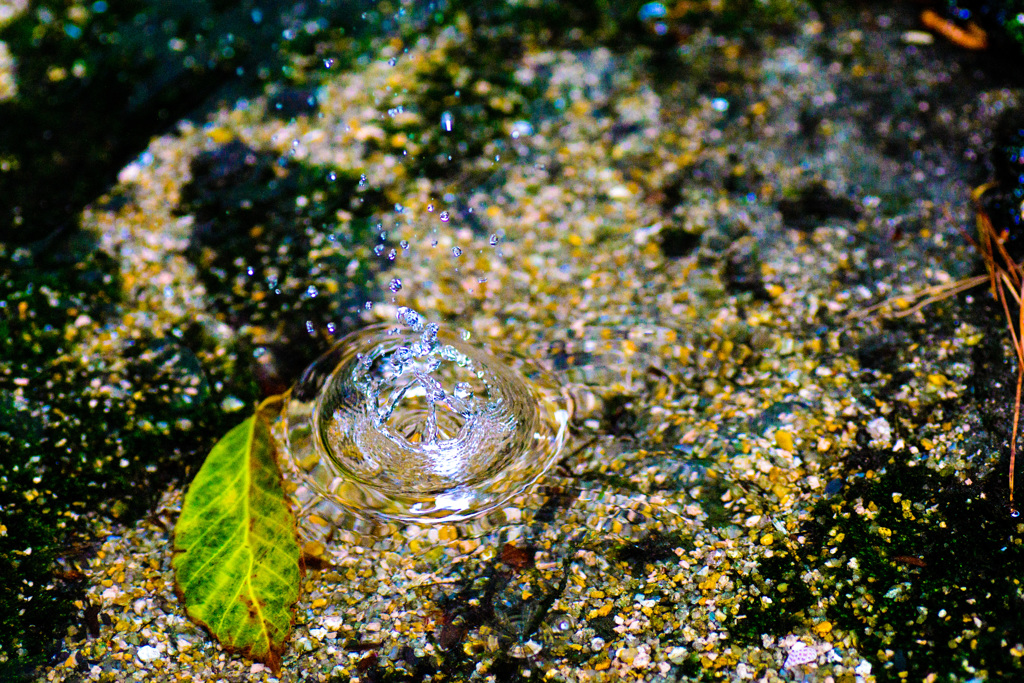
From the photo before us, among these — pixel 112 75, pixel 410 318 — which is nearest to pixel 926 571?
pixel 410 318

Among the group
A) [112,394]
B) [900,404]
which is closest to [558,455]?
[900,404]

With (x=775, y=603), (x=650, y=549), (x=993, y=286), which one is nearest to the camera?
(x=775, y=603)

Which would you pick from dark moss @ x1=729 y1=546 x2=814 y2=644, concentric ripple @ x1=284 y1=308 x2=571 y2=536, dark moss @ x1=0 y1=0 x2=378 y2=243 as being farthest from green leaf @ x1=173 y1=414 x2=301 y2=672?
dark moss @ x1=0 y1=0 x2=378 y2=243

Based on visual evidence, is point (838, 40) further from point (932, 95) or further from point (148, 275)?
point (148, 275)

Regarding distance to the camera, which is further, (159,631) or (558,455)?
(558,455)

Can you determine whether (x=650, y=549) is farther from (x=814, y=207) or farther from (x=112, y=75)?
(x=112, y=75)
